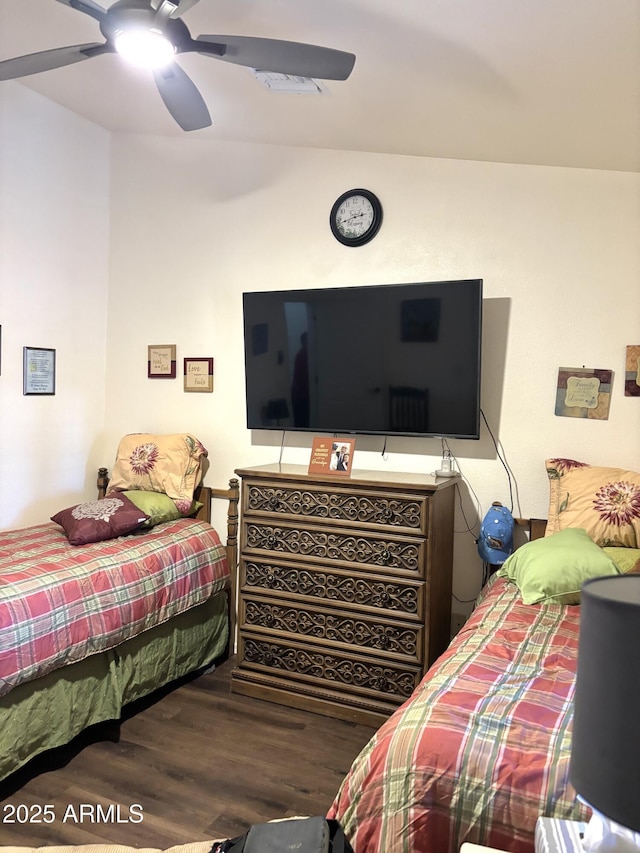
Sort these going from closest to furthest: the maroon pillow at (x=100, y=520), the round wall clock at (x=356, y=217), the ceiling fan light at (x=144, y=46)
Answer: the ceiling fan light at (x=144, y=46) < the maroon pillow at (x=100, y=520) < the round wall clock at (x=356, y=217)

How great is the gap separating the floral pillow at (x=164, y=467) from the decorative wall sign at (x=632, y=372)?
85.6 inches

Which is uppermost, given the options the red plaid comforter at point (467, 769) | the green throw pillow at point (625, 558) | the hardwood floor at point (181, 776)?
the green throw pillow at point (625, 558)

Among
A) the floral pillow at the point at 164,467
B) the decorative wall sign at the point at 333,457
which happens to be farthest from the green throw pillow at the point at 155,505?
the decorative wall sign at the point at 333,457

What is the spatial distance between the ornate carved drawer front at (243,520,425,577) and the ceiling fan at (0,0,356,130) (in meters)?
1.80

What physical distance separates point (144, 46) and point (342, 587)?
2198 mm

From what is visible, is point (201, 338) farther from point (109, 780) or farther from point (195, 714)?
point (109, 780)

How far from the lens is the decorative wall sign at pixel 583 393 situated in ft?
9.08

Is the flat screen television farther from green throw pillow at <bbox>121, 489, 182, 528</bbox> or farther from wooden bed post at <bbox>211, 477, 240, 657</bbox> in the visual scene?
green throw pillow at <bbox>121, 489, 182, 528</bbox>

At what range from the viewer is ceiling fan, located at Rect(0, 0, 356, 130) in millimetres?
1771

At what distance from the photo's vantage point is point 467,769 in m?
1.36

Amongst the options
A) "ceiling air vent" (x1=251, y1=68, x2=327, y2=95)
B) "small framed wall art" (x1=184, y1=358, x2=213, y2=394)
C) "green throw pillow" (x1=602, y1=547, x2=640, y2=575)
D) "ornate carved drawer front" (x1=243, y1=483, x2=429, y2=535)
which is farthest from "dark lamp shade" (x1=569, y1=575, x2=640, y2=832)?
"small framed wall art" (x1=184, y1=358, x2=213, y2=394)

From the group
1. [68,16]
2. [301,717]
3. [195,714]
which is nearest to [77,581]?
[195,714]

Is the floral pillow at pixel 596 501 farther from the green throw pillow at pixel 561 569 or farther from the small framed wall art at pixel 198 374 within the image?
the small framed wall art at pixel 198 374

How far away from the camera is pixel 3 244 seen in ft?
10.6
